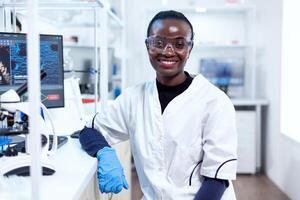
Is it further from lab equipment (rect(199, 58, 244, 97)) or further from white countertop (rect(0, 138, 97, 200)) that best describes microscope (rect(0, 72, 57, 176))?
lab equipment (rect(199, 58, 244, 97))

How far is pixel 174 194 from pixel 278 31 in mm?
2447

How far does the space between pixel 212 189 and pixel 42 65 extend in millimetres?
886

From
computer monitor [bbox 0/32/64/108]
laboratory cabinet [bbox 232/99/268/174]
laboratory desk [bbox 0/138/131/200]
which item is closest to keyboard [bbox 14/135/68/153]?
laboratory desk [bbox 0/138/131/200]

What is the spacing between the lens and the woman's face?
1200 millimetres

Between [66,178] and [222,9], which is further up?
[222,9]

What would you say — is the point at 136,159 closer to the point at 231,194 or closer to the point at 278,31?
the point at 231,194

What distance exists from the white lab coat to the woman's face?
0.33 feet

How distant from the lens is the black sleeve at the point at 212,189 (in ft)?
3.57

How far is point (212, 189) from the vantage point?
110cm

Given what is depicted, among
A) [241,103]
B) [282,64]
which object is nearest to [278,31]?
[282,64]

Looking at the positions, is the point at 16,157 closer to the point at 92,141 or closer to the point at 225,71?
the point at 92,141

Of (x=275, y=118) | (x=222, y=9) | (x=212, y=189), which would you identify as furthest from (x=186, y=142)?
(x=222, y=9)

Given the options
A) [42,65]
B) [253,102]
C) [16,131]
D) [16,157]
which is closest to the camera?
[16,131]

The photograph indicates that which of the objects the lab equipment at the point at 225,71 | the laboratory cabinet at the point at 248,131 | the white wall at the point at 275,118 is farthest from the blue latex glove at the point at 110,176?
the lab equipment at the point at 225,71
